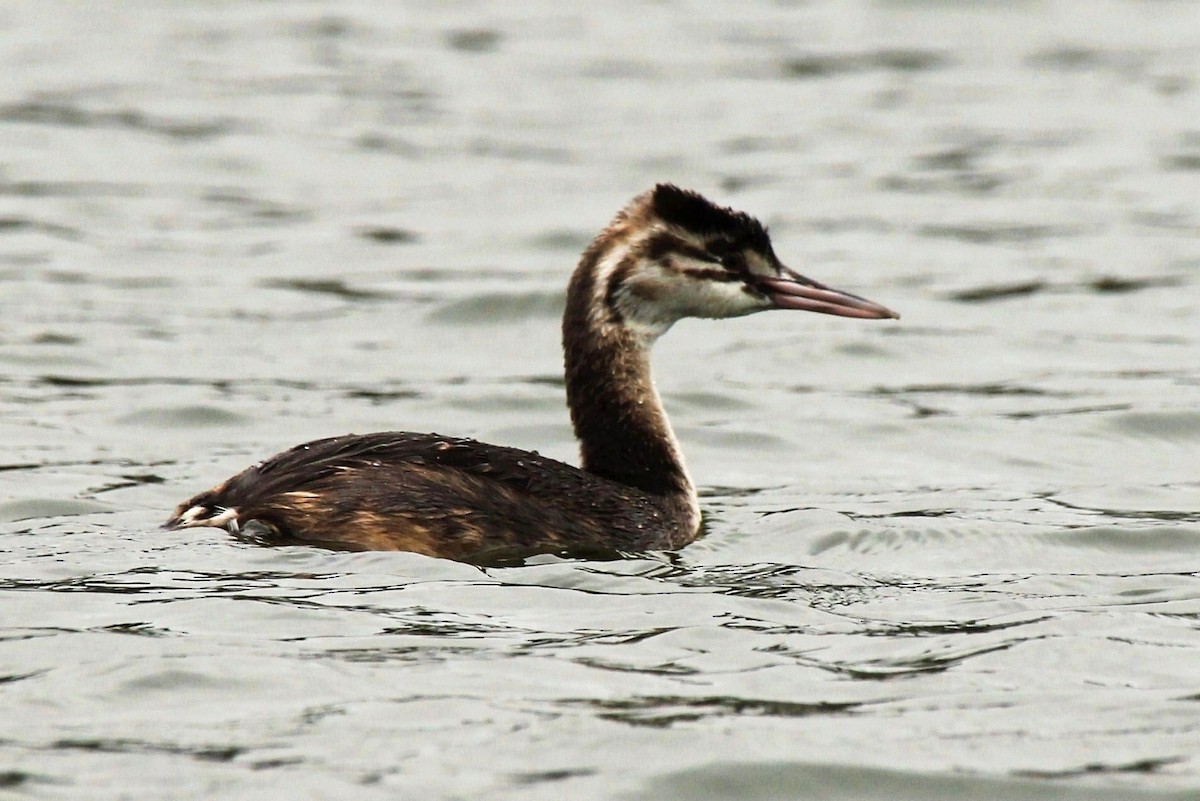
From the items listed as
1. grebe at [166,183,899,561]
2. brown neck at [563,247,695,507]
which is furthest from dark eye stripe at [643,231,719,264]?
brown neck at [563,247,695,507]

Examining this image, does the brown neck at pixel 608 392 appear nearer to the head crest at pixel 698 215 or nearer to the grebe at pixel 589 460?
the grebe at pixel 589 460

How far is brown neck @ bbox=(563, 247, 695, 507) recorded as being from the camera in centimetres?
930

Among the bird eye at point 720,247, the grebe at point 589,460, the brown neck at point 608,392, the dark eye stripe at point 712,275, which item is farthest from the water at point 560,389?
the bird eye at point 720,247

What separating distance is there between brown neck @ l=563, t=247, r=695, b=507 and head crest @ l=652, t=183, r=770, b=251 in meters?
0.32

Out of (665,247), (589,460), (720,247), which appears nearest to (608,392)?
(589,460)

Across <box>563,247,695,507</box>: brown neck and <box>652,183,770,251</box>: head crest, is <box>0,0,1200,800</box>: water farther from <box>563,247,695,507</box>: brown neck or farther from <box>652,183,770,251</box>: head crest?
<box>652,183,770,251</box>: head crest

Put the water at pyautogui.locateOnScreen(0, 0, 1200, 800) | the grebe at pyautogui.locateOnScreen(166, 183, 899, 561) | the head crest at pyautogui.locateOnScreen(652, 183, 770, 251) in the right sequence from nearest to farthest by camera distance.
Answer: the water at pyautogui.locateOnScreen(0, 0, 1200, 800), the grebe at pyautogui.locateOnScreen(166, 183, 899, 561), the head crest at pyautogui.locateOnScreen(652, 183, 770, 251)

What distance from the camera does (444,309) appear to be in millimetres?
14812

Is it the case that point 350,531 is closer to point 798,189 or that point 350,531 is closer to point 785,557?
point 785,557

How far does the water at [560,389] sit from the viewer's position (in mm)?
6516

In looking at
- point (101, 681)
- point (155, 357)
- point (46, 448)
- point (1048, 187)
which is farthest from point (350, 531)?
point (1048, 187)

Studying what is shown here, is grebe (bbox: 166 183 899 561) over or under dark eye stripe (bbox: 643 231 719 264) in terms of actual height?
under

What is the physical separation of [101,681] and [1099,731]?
2.87m

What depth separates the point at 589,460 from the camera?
30.7 ft
